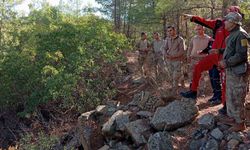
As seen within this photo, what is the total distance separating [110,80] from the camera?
14.6 m

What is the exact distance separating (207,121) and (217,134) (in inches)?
14.8

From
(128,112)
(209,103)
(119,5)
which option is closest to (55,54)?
(128,112)

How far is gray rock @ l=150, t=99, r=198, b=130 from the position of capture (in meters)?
7.23

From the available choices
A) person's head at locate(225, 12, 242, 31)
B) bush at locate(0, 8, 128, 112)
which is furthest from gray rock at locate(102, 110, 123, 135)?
bush at locate(0, 8, 128, 112)

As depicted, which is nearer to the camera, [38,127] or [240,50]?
[240,50]

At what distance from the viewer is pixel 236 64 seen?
236 inches

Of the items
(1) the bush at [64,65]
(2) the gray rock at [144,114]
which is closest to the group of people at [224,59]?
(2) the gray rock at [144,114]

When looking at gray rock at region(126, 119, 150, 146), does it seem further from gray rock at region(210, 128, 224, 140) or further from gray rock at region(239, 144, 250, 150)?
gray rock at region(239, 144, 250, 150)

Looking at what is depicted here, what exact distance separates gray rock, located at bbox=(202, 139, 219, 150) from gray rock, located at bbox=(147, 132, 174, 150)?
0.62m

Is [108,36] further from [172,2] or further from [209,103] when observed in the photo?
[209,103]

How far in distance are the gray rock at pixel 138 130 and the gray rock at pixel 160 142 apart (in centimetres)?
48

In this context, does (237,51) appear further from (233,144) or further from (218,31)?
(233,144)

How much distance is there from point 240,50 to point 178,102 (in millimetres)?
1927

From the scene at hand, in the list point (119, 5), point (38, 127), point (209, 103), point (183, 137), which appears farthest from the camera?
point (119, 5)
